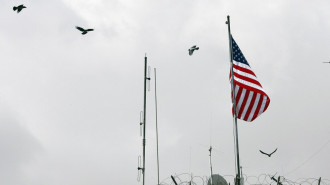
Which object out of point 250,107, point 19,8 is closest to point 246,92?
point 250,107

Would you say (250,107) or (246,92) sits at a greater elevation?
(246,92)

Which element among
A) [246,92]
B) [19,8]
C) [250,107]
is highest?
[19,8]

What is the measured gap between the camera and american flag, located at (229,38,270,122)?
21.4 meters

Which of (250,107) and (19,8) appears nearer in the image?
(250,107)

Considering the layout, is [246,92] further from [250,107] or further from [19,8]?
[19,8]

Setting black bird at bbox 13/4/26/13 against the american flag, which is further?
black bird at bbox 13/4/26/13

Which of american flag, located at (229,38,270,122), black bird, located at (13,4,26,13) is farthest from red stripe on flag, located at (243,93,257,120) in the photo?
black bird, located at (13,4,26,13)

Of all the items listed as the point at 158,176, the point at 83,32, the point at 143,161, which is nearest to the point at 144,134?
the point at 143,161

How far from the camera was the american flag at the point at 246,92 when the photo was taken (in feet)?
70.3

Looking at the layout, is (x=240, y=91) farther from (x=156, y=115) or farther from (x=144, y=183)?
(x=156, y=115)

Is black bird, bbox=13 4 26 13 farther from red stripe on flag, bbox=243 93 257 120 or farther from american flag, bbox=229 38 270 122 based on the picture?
red stripe on flag, bbox=243 93 257 120

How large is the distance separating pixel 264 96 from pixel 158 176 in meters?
8.70

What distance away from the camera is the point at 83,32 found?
24.6 meters

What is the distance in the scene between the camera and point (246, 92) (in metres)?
21.6
